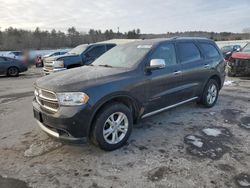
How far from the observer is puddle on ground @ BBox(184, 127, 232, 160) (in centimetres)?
372

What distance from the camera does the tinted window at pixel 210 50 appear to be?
233 inches

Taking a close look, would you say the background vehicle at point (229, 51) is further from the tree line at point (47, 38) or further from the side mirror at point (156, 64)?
the side mirror at point (156, 64)

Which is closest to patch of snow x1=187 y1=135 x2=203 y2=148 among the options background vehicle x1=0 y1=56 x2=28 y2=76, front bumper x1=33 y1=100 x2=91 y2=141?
front bumper x1=33 y1=100 x2=91 y2=141

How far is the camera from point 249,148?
3879mm

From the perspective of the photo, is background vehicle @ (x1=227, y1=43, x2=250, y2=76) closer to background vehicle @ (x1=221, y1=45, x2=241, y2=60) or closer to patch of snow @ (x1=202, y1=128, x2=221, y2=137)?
background vehicle @ (x1=221, y1=45, x2=241, y2=60)

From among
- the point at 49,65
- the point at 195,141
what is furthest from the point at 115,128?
the point at 49,65

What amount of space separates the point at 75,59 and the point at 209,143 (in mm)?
8160

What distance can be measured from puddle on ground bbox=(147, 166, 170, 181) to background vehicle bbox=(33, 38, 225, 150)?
85 centimetres

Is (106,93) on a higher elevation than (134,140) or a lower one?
higher

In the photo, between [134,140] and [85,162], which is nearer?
[85,162]

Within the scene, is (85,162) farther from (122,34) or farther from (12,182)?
(122,34)

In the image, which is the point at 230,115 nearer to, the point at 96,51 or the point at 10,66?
the point at 96,51

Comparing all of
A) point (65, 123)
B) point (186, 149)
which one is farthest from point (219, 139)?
point (65, 123)

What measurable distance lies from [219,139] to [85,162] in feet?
7.74
